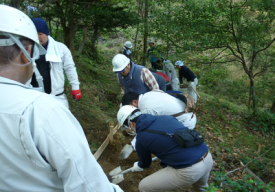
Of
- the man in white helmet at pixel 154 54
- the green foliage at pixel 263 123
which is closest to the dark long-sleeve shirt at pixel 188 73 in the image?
the man in white helmet at pixel 154 54

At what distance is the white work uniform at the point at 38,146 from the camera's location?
33.8 inches

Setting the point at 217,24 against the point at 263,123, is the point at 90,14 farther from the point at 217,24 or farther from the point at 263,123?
the point at 263,123

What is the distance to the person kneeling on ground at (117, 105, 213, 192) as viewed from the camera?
86.0 inches

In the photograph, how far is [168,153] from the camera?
2.21 meters

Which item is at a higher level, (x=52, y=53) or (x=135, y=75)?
(x=52, y=53)

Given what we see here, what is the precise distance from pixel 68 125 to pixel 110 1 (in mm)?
6585

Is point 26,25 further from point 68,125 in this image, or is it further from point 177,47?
point 177,47

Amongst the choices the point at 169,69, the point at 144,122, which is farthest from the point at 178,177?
the point at 169,69

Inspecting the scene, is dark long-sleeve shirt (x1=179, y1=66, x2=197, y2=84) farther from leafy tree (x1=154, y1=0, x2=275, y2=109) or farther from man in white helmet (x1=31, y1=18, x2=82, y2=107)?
man in white helmet (x1=31, y1=18, x2=82, y2=107)

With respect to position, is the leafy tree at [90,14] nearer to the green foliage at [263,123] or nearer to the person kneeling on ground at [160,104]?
the person kneeling on ground at [160,104]

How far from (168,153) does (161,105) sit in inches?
35.0

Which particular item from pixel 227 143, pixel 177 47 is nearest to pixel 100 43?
pixel 177 47

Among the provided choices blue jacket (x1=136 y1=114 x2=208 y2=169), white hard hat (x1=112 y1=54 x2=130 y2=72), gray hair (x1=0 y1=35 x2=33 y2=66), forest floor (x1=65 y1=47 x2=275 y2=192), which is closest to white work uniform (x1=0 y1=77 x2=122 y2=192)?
gray hair (x1=0 y1=35 x2=33 y2=66)

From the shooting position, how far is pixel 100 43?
47.9 feet
